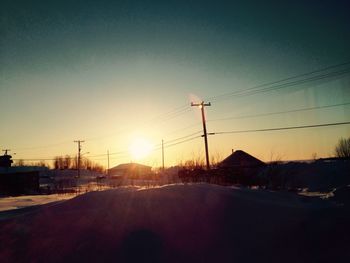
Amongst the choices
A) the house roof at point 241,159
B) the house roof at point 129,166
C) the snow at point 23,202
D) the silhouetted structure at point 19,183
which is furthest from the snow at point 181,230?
the house roof at point 129,166

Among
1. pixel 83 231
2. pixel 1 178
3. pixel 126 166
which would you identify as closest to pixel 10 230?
pixel 83 231

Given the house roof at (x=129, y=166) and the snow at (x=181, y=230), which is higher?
the house roof at (x=129, y=166)

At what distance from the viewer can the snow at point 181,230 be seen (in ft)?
16.5

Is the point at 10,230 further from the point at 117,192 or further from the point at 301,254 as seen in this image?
the point at 301,254

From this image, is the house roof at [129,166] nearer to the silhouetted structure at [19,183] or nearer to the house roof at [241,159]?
the house roof at [241,159]

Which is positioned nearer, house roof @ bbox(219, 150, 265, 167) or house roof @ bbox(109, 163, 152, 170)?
house roof @ bbox(219, 150, 265, 167)

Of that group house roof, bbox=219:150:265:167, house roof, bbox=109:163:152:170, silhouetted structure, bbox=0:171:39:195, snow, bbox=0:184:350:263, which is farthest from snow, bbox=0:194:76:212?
house roof, bbox=109:163:152:170

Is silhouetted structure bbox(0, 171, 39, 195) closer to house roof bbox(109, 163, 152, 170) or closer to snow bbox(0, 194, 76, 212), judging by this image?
snow bbox(0, 194, 76, 212)

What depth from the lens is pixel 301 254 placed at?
4902 millimetres

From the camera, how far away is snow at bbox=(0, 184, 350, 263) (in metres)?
5.04

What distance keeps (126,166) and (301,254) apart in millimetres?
91384

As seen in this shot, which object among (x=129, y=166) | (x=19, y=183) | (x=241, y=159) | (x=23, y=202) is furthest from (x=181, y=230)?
(x=129, y=166)

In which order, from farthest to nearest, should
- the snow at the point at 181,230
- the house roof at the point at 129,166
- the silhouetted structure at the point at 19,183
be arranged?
1. the house roof at the point at 129,166
2. the silhouetted structure at the point at 19,183
3. the snow at the point at 181,230

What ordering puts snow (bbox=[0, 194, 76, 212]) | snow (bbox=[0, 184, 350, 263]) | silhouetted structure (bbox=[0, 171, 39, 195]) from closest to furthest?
snow (bbox=[0, 184, 350, 263]), snow (bbox=[0, 194, 76, 212]), silhouetted structure (bbox=[0, 171, 39, 195])
